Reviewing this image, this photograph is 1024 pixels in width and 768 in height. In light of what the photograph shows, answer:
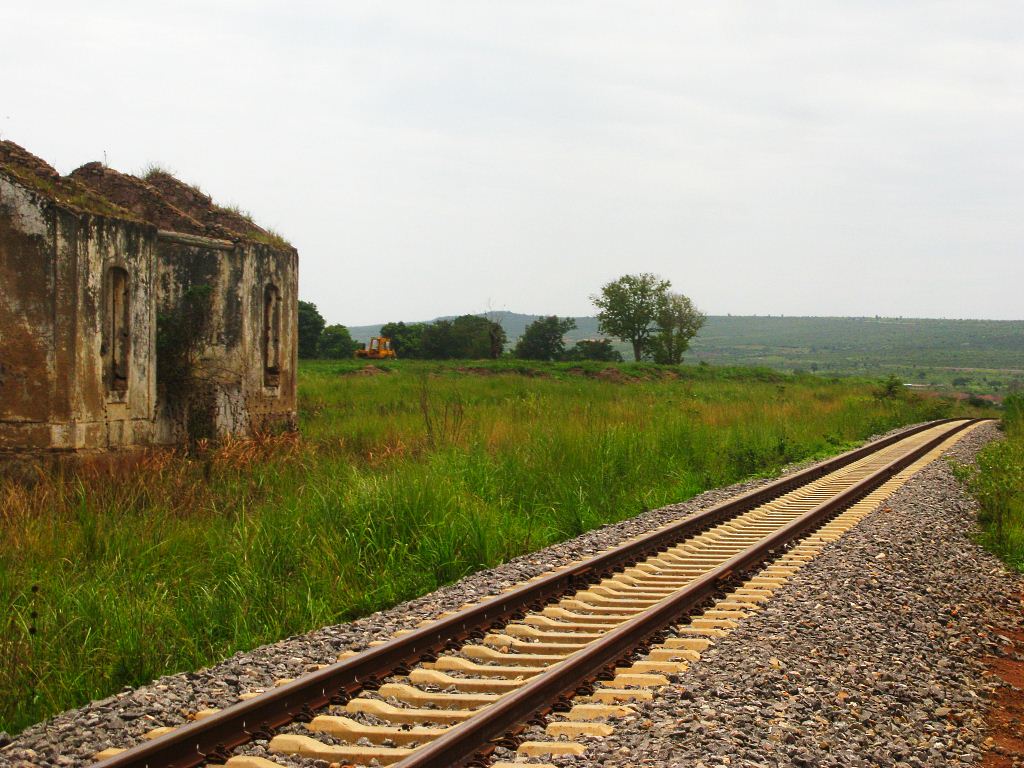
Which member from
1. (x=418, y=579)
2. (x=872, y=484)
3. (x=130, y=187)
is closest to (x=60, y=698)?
(x=418, y=579)

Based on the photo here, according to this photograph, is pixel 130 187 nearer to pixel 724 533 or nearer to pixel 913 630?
pixel 724 533

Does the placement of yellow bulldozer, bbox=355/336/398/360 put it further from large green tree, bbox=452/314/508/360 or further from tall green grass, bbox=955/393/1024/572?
tall green grass, bbox=955/393/1024/572

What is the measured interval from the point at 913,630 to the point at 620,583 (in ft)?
7.59

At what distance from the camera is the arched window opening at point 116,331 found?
1348 centimetres

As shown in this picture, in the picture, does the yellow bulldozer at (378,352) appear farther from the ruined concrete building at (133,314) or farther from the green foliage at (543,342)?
the ruined concrete building at (133,314)

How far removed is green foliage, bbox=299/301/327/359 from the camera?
6444cm

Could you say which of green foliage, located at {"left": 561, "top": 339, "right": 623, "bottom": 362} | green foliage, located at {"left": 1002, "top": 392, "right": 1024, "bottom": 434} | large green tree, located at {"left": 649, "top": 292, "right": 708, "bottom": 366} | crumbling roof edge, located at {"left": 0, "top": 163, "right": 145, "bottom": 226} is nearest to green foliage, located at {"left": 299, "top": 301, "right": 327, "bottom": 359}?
green foliage, located at {"left": 561, "top": 339, "right": 623, "bottom": 362}

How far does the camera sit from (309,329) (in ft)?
217

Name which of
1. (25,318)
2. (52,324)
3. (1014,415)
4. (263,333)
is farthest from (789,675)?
(1014,415)

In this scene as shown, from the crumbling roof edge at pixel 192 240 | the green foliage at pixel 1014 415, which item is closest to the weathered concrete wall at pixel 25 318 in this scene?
the crumbling roof edge at pixel 192 240

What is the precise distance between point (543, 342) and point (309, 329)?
16769 millimetres

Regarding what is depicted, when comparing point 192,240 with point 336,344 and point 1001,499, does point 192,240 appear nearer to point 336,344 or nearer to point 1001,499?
point 1001,499

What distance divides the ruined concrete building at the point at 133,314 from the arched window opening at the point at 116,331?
0.02 meters

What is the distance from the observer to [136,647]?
236 inches
